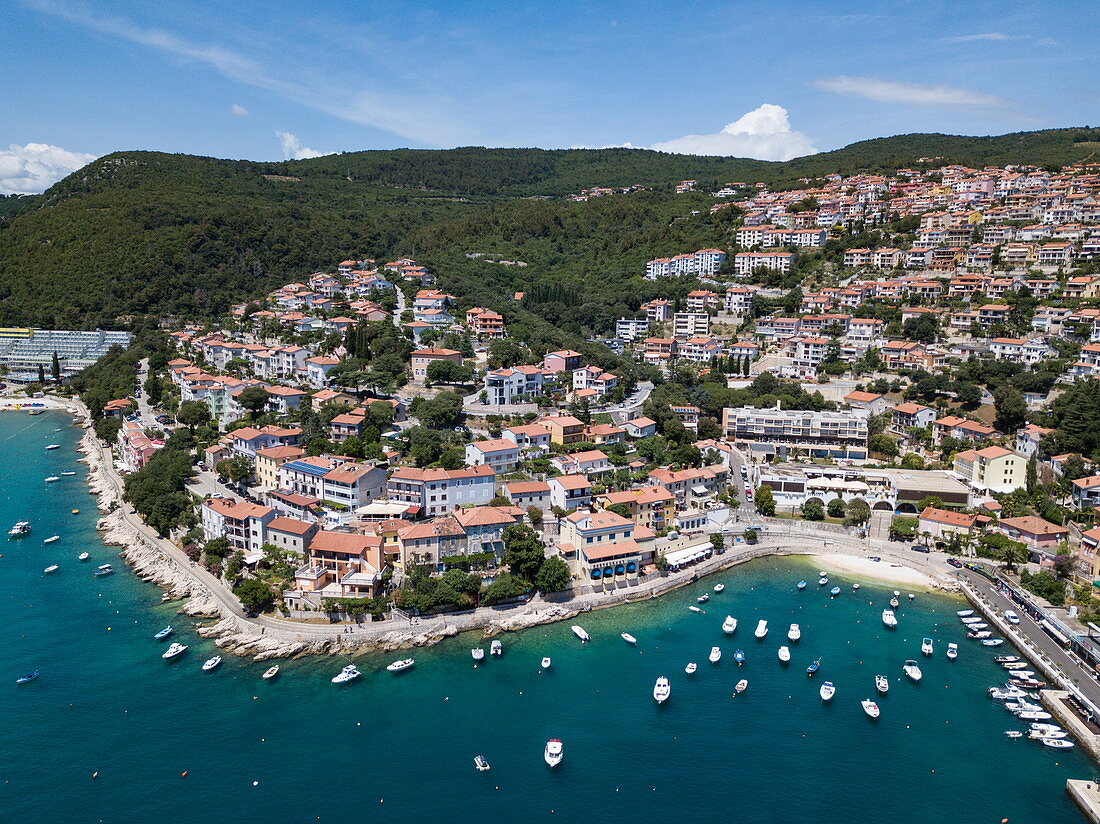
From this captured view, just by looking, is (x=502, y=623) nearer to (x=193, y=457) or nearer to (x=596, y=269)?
(x=193, y=457)

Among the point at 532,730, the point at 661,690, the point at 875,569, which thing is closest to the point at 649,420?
the point at 875,569

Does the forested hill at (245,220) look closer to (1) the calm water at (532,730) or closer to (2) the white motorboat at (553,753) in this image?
(1) the calm water at (532,730)

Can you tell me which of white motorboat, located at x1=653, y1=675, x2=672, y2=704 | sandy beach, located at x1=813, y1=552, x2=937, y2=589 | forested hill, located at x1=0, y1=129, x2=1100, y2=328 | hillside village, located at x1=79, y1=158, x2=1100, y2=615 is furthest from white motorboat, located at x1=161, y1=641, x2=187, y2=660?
forested hill, located at x1=0, y1=129, x2=1100, y2=328

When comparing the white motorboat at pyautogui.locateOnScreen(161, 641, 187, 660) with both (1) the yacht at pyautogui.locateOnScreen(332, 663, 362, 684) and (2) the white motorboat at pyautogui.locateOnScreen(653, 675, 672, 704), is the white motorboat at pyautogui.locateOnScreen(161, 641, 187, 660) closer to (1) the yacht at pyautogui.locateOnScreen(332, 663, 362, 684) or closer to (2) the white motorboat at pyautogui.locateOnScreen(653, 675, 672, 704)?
(1) the yacht at pyautogui.locateOnScreen(332, 663, 362, 684)

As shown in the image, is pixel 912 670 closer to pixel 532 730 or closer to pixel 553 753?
pixel 553 753

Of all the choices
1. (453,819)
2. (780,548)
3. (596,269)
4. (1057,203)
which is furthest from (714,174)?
(453,819)
